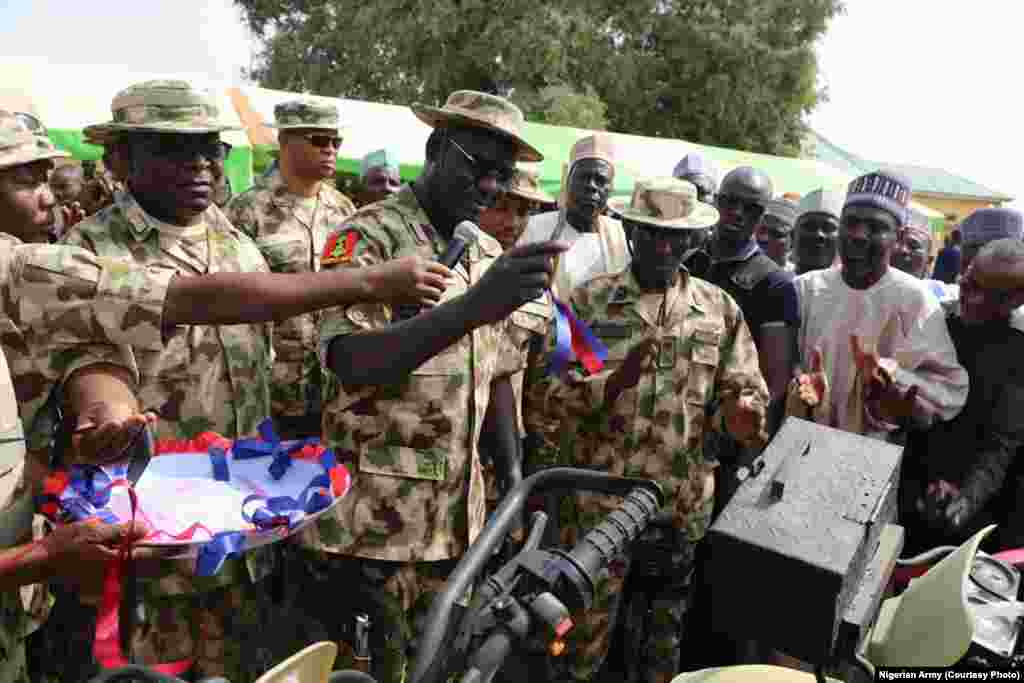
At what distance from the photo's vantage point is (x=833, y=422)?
12.5 feet

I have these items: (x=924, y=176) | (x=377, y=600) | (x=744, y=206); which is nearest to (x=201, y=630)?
(x=377, y=600)

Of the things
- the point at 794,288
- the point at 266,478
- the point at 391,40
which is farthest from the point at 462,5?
the point at 266,478

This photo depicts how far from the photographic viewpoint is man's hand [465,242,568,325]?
2.15 m

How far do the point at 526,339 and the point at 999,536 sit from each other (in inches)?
96.6

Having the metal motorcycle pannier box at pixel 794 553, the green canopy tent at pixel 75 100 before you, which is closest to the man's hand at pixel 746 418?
the metal motorcycle pannier box at pixel 794 553

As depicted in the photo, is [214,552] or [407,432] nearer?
[214,552]

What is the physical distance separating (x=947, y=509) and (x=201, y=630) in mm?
2942

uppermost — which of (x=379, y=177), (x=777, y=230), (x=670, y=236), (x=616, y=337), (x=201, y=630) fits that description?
(x=670, y=236)

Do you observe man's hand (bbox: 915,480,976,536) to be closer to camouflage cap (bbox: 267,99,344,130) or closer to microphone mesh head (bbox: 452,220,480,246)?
microphone mesh head (bbox: 452,220,480,246)

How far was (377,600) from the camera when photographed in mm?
2771

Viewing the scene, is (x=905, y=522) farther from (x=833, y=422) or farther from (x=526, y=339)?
(x=526, y=339)

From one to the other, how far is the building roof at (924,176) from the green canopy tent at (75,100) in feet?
116

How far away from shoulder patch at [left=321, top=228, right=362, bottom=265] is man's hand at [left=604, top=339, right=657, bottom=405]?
1355mm

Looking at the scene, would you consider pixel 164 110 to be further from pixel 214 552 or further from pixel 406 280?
pixel 214 552
